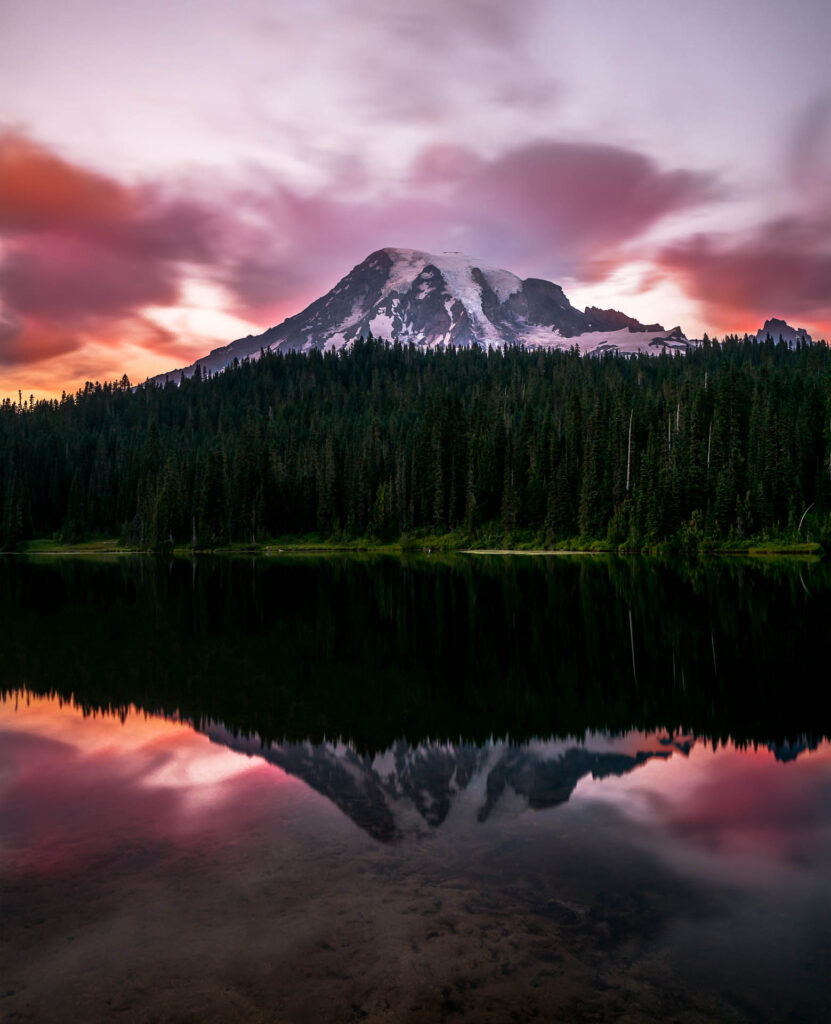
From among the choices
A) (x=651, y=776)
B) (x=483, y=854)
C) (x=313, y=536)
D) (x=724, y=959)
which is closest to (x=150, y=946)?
(x=483, y=854)

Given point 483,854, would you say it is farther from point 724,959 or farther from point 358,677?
point 358,677

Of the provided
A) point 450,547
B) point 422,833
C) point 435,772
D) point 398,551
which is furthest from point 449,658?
point 398,551

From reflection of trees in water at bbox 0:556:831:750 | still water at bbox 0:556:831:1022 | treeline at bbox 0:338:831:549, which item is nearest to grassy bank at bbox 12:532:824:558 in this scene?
treeline at bbox 0:338:831:549

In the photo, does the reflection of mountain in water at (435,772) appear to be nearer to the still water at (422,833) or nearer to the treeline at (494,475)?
the still water at (422,833)

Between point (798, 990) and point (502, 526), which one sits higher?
point (502, 526)

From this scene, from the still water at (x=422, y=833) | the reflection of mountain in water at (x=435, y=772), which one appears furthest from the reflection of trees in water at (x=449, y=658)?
the reflection of mountain in water at (x=435, y=772)

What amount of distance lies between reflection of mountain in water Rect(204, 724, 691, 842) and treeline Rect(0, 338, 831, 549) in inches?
2798

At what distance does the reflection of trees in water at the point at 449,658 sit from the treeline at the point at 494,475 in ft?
166

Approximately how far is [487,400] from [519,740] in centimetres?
13736

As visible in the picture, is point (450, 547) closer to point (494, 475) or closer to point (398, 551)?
point (398, 551)

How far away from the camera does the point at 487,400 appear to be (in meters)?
148

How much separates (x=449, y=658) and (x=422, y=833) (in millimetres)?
12676

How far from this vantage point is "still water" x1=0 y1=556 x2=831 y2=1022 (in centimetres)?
669

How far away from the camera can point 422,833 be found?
1016 cm
